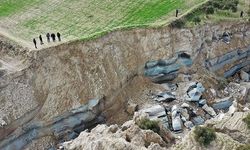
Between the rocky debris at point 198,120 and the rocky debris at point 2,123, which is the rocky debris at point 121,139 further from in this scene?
the rocky debris at point 198,120

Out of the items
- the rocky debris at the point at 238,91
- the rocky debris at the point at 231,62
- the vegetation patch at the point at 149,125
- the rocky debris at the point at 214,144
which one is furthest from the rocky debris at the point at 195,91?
the rocky debris at the point at 214,144

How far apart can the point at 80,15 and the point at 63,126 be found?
13.2 metres

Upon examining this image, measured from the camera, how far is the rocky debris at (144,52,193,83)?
47.3m

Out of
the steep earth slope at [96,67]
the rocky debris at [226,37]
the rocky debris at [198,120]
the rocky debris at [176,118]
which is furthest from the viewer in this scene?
the rocky debris at [226,37]

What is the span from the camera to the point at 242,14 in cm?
5116

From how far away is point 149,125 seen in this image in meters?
36.3

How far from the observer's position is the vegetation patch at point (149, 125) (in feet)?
119

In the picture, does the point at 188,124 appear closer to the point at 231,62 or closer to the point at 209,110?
the point at 209,110

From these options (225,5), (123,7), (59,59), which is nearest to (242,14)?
(225,5)

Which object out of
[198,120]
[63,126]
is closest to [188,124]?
[198,120]

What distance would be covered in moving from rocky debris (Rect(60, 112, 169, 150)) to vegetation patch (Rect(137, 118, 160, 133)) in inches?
16.4

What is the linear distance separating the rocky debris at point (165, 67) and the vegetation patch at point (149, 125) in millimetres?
11231

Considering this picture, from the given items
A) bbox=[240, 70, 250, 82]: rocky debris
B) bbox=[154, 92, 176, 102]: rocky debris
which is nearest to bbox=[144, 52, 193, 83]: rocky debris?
bbox=[154, 92, 176, 102]: rocky debris

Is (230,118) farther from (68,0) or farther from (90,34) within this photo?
(68,0)
